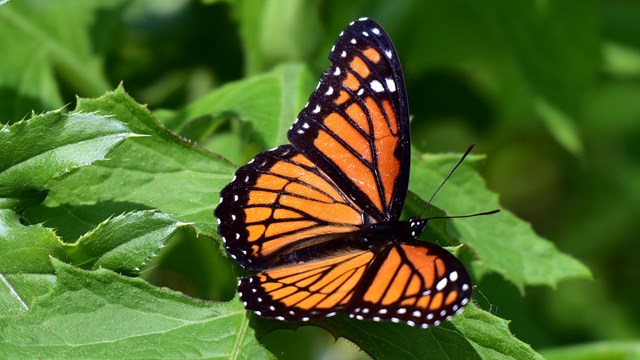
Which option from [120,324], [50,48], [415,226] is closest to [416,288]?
[415,226]

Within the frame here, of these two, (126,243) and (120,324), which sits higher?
(126,243)

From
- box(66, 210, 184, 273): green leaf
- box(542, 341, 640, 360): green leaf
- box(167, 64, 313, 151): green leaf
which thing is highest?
box(167, 64, 313, 151): green leaf

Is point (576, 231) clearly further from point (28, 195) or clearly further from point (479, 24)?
point (28, 195)

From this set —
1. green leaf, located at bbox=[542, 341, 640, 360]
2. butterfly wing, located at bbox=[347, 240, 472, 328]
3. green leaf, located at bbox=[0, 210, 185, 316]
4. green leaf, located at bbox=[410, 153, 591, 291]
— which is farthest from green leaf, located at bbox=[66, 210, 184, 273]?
green leaf, located at bbox=[542, 341, 640, 360]

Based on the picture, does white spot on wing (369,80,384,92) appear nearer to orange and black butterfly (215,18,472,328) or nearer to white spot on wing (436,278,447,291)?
orange and black butterfly (215,18,472,328)

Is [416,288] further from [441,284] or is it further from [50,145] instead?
[50,145]

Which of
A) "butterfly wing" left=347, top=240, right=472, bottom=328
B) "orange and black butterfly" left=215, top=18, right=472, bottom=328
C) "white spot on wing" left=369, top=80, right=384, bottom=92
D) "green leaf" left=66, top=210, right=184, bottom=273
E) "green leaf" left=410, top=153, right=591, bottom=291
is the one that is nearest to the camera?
"butterfly wing" left=347, top=240, right=472, bottom=328

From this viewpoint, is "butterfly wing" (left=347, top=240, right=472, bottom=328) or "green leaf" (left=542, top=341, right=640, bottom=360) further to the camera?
"green leaf" (left=542, top=341, right=640, bottom=360)
